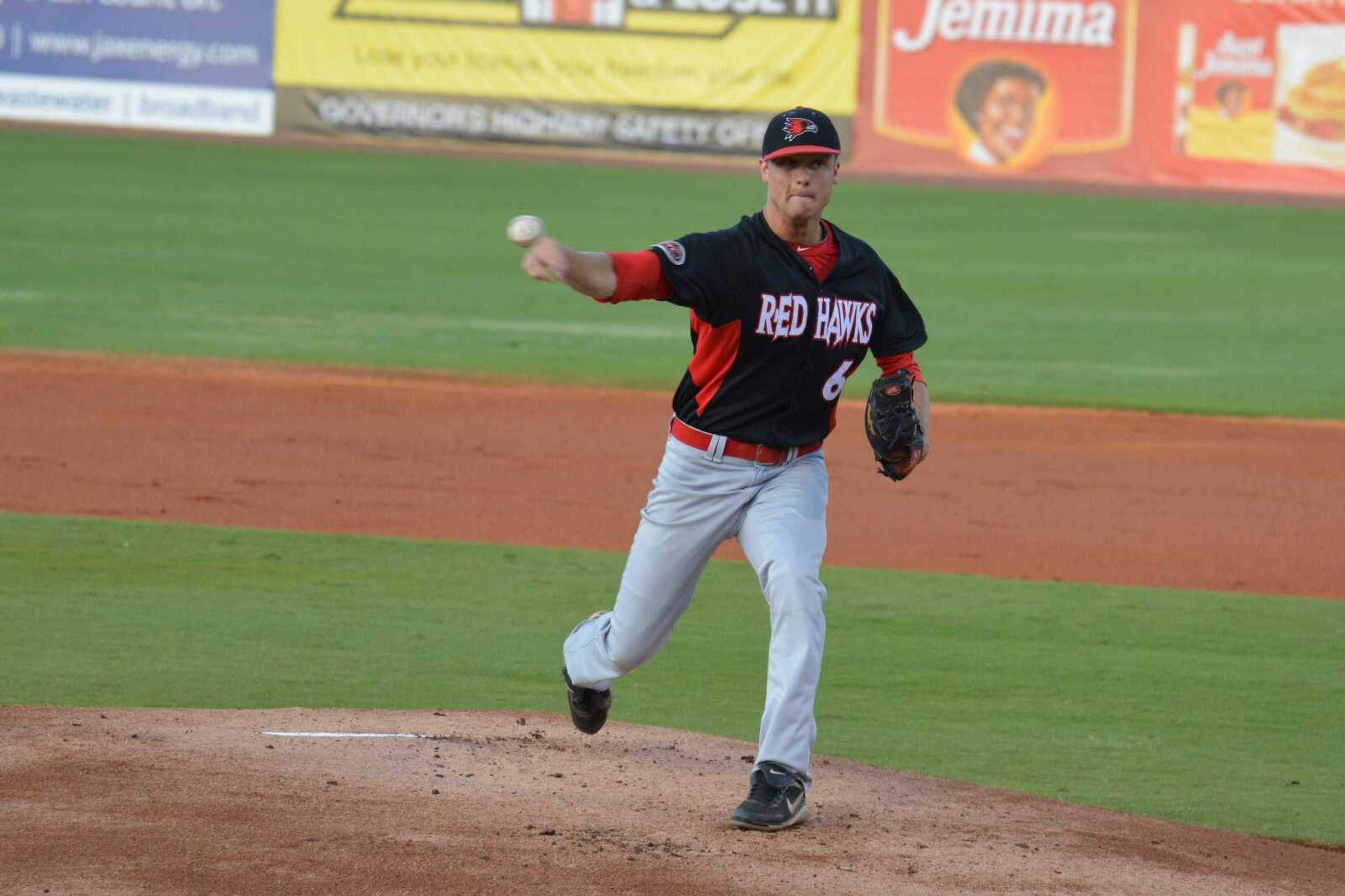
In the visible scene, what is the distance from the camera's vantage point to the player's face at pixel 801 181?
5.32 meters

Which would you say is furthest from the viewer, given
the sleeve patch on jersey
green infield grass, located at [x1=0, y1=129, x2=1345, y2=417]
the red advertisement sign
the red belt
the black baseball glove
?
the red advertisement sign

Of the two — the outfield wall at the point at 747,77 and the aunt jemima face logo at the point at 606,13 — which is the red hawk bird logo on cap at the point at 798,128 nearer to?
the outfield wall at the point at 747,77

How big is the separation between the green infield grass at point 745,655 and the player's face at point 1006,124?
20202mm

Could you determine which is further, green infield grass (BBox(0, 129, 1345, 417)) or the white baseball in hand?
green infield grass (BBox(0, 129, 1345, 417))

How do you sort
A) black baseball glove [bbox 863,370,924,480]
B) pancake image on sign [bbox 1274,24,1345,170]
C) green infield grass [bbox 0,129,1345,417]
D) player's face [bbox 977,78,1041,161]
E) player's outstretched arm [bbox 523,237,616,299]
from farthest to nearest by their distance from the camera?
player's face [bbox 977,78,1041,161] < pancake image on sign [bbox 1274,24,1345,170] < green infield grass [bbox 0,129,1345,417] < black baseball glove [bbox 863,370,924,480] < player's outstretched arm [bbox 523,237,616,299]

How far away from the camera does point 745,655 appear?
7828mm

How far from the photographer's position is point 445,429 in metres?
12.4

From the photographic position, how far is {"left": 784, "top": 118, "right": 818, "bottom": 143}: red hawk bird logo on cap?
17.3 feet

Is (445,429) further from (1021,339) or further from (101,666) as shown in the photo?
(1021,339)

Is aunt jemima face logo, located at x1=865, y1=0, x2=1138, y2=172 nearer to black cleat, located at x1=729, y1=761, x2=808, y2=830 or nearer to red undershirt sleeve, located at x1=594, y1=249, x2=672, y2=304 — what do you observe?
red undershirt sleeve, located at x1=594, y1=249, x2=672, y2=304

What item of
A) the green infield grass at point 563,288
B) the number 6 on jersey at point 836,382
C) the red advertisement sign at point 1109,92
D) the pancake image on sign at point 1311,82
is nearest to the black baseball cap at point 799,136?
the number 6 on jersey at point 836,382

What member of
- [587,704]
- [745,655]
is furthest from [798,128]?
[745,655]

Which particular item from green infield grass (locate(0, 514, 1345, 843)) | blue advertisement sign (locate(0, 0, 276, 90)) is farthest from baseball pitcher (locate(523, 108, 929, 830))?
blue advertisement sign (locate(0, 0, 276, 90))

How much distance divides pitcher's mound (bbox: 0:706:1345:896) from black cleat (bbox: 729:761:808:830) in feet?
0.12
